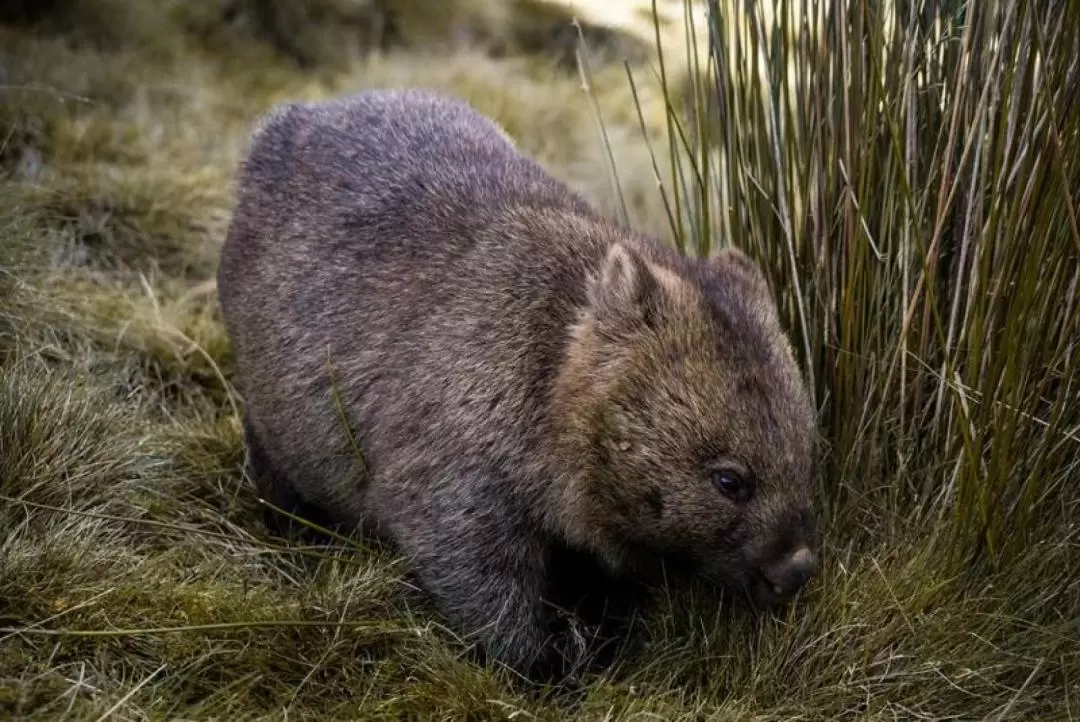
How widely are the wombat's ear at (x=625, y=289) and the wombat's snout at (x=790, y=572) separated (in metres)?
0.67

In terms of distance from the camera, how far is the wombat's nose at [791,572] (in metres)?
3.01

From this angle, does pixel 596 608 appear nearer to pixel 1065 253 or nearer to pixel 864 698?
pixel 864 698

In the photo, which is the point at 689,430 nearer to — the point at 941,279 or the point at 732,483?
the point at 732,483

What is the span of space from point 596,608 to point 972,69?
5.66 feet

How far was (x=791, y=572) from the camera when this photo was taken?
9.86 ft

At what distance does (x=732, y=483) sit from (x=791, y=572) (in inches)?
9.6

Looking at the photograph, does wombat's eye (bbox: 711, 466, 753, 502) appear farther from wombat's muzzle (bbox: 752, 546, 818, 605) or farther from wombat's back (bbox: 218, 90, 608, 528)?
wombat's back (bbox: 218, 90, 608, 528)

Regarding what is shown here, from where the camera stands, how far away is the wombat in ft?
10.1

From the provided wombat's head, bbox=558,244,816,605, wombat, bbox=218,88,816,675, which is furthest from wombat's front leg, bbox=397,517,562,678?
wombat's head, bbox=558,244,816,605

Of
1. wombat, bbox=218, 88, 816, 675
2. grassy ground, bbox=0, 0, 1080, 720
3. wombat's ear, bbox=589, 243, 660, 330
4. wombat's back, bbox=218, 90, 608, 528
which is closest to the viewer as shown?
grassy ground, bbox=0, 0, 1080, 720

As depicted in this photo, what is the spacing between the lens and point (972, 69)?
3.11 meters

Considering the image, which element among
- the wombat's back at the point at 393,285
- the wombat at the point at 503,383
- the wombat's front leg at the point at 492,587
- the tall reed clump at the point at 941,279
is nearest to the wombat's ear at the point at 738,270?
the wombat at the point at 503,383

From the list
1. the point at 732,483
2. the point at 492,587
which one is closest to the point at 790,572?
the point at 732,483

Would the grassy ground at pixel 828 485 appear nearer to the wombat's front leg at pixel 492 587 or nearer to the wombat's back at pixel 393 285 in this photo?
the wombat's front leg at pixel 492 587
